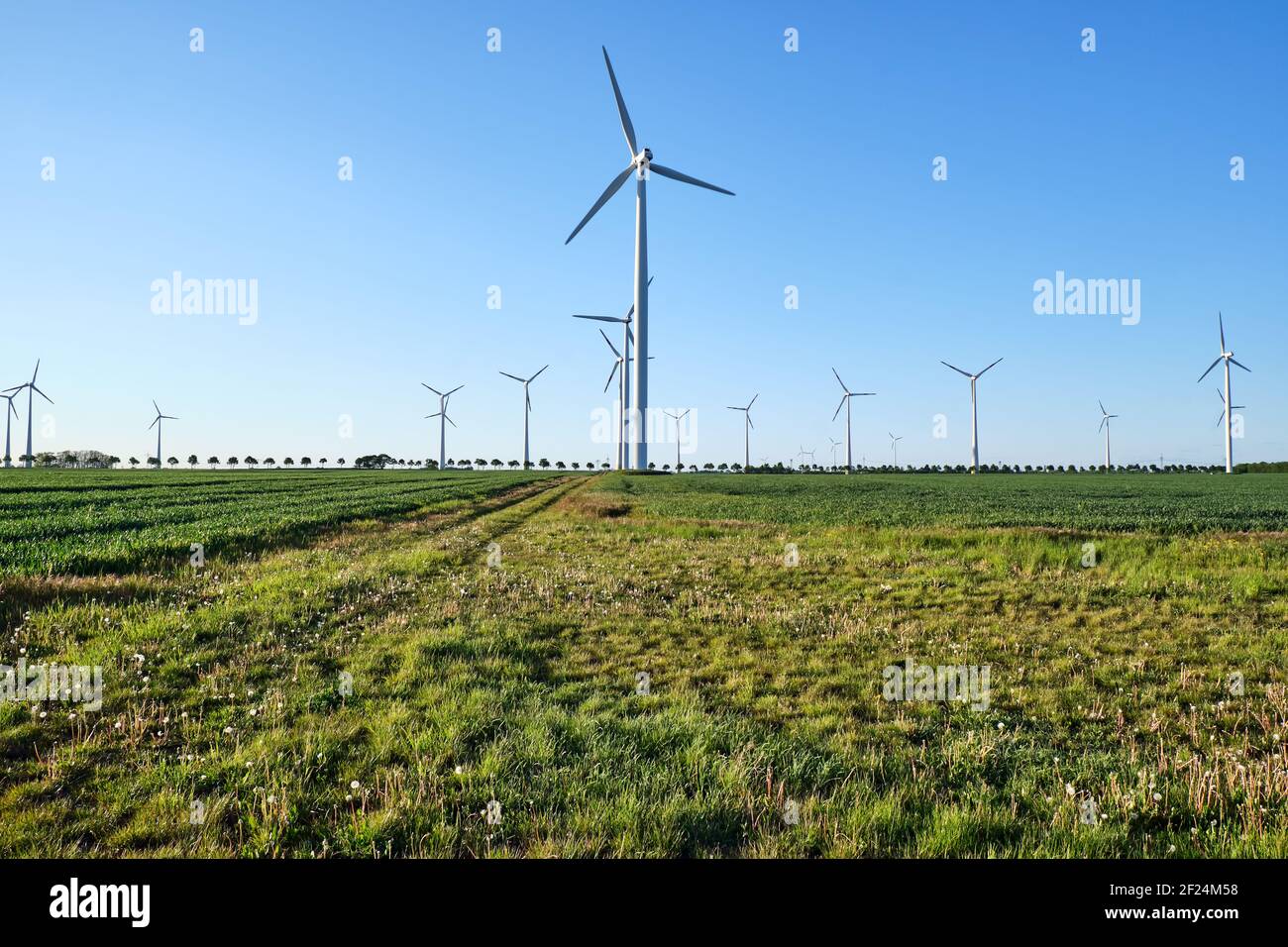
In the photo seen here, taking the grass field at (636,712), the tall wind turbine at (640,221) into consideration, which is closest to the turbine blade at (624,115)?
the tall wind turbine at (640,221)

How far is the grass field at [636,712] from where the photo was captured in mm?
5234

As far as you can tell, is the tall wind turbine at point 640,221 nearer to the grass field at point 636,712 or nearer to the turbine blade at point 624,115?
the turbine blade at point 624,115

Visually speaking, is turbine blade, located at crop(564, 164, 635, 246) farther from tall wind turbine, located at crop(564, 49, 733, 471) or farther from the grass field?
the grass field

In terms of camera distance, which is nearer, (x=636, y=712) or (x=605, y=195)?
(x=636, y=712)

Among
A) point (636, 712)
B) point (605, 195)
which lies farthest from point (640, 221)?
point (636, 712)

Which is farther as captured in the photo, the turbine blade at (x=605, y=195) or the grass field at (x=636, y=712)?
the turbine blade at (x=605, y=195)

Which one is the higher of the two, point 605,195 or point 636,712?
point 605,195

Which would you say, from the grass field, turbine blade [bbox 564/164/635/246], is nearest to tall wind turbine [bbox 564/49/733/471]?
turbine blade [bbox 564/164/635/246]

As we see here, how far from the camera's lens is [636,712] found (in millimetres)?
8102

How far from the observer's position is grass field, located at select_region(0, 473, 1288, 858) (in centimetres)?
523

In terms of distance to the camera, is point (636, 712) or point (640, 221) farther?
point (640, 221)

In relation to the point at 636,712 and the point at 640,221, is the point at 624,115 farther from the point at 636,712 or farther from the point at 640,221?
the point at 636,712

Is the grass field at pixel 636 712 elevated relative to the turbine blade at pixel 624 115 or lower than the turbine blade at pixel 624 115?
lower
